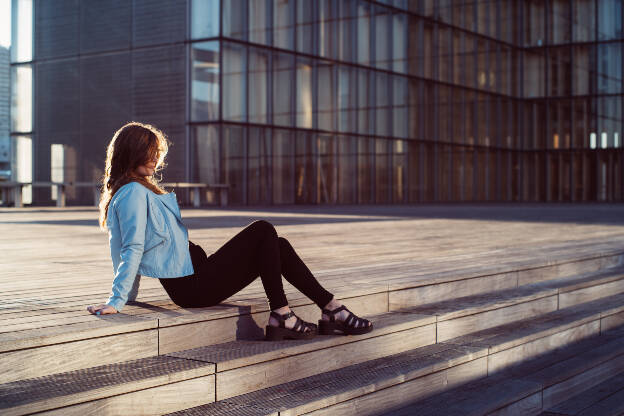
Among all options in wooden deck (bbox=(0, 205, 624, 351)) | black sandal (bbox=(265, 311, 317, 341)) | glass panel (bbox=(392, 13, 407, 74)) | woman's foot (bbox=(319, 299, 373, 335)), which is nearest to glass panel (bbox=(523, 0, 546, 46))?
glass panel (bbox=(392, 13, 407, 74))

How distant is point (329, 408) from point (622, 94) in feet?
133

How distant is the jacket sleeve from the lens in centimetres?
379

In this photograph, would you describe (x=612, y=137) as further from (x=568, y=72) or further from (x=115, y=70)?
(x=115, y=70)

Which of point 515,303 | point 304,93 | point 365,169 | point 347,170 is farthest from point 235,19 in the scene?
point 515,303

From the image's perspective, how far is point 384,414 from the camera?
3.85 metres

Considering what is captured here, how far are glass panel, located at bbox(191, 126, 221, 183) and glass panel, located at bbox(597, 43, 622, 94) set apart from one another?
77.6 feet

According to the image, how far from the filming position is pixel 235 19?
26984mm

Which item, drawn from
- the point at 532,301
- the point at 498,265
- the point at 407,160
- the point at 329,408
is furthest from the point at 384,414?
the point at 407,160

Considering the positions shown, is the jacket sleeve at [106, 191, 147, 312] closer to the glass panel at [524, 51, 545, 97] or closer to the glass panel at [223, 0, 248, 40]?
the glass panel at [223, 0, 248, 40]

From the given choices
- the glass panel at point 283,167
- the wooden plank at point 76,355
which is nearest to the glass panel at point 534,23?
the glass panel at point 283,167

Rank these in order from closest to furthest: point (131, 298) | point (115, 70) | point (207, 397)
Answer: point (207, 397)
point (131, 298)
point (115, 70)

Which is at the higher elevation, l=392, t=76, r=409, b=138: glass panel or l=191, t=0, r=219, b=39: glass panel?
l=191, t=0, r=219, b=39: glass panel

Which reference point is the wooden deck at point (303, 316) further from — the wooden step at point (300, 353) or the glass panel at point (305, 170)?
the glass panel at point (305, 170)

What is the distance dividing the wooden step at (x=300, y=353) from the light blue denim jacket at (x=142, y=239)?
0.48 meters
